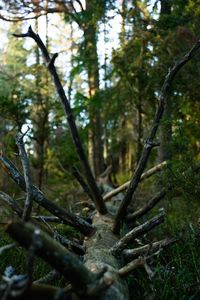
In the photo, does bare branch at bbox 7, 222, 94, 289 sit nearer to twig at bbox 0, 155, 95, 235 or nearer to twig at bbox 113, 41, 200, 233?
twig at bbox 0, 155, 95, 235

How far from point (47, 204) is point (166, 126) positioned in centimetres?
180

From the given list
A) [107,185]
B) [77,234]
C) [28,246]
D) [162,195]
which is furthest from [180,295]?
[107,185]

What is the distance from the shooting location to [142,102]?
28.4 feet

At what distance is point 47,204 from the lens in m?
3.93

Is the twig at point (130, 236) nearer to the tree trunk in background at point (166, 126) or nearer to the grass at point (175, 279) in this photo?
the grass at point (175, 279)

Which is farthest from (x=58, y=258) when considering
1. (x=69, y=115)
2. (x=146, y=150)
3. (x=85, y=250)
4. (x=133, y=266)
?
(x=69, y=115)

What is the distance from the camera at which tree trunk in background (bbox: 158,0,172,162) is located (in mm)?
4855

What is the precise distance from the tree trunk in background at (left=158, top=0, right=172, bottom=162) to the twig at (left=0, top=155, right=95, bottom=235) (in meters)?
1.47

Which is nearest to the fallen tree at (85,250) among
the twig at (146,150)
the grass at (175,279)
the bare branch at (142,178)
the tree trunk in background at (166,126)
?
the twig at (146,150)

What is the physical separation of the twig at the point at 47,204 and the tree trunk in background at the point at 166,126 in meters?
1.47

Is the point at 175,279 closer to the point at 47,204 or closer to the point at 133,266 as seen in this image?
the point at 133,266

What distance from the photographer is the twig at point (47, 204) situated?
152 inches

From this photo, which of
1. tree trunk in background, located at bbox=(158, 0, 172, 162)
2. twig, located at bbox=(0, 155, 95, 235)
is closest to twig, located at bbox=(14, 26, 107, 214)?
twig, located at bbox=(0, 155, 95, 235)

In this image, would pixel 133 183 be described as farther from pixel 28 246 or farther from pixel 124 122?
pixel 124 122
